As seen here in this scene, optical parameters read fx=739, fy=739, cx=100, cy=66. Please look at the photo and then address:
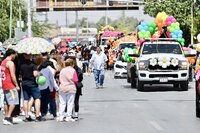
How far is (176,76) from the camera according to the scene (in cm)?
2750

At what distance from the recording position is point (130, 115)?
18859 mm

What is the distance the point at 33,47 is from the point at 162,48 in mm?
11478

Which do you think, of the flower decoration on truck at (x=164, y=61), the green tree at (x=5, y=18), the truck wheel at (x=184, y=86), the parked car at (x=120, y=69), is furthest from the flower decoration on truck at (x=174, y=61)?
the green tree at (x=5, y=18)

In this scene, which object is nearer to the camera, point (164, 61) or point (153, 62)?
point (164, 61)

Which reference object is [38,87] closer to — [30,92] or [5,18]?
[30,92]

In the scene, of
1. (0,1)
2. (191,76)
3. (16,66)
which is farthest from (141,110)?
(0,1)

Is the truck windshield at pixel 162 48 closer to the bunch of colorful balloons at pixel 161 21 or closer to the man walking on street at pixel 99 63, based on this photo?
the man walking on street at pixel 99 63

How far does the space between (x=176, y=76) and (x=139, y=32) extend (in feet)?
14.8

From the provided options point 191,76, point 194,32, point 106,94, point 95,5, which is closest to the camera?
point 106,94

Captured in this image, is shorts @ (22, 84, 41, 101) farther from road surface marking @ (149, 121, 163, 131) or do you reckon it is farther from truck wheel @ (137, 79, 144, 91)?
truck wheel @ (137, 79, 144, 91)

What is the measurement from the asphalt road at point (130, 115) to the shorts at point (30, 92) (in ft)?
2.11

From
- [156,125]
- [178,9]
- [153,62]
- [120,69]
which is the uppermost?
[178,9]

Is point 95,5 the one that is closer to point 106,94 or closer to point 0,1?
point 0,1

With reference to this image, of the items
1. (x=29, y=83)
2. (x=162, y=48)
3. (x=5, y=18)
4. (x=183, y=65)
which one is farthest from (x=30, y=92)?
(x=5, y=18)
